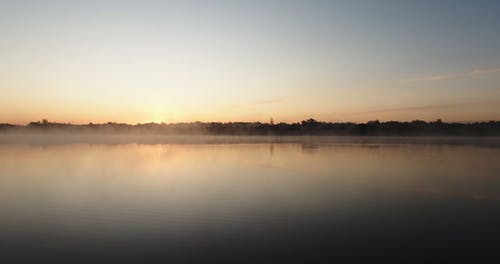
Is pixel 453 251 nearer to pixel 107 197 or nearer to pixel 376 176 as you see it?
pixel 107 197

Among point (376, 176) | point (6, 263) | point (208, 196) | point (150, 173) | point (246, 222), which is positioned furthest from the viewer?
point (150, 173)

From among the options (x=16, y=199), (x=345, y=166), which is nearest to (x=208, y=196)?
(x=16, y=199)

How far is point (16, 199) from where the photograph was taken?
1739 cm

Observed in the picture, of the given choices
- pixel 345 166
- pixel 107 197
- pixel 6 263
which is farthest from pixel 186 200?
pixel 345 166

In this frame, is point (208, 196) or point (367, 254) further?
point (208, 196)

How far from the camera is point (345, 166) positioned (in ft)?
108

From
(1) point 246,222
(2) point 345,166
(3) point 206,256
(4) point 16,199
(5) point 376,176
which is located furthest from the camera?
(2) point 345,166

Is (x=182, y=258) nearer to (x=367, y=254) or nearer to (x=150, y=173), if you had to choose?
(x=367, y=254)

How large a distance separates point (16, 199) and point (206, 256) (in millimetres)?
11566

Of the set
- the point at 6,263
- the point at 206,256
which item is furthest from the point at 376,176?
the point at 6,263

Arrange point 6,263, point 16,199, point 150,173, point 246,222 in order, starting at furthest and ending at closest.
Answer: point 150,173 → point 16,199 → point 246,222 → point 6,263

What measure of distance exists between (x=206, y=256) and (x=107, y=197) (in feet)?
32.4

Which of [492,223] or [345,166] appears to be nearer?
[492,223]

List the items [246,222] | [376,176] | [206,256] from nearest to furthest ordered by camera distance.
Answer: [206,256] < [246,222] < [376,176]
